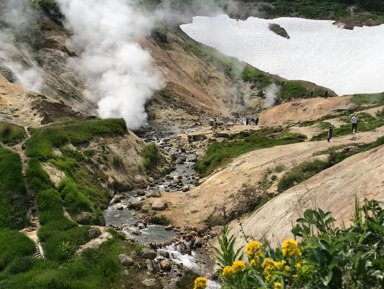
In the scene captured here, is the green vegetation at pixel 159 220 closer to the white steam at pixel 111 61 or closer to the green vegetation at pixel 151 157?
the green vegetation at pixel 151 157

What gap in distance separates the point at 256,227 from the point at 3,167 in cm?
1587

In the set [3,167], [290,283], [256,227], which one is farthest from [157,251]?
[290,283]

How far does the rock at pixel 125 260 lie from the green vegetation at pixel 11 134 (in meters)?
14.0

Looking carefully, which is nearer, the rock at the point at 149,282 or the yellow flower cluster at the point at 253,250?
the yellow flower cluster at the point at 253,250

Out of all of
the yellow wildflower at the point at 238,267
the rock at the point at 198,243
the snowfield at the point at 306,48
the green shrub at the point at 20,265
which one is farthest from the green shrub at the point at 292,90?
the yellow wildflower at the point at 238,267

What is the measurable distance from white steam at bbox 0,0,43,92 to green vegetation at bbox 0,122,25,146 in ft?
65.8

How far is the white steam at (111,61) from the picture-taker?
5778cm

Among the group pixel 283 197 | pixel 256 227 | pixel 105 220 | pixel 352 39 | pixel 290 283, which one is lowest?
pixel 105 220

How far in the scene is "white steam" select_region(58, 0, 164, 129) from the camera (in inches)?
2275

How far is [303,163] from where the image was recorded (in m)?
26.7

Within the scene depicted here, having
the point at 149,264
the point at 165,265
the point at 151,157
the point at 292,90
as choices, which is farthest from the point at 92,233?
the point at 292,90

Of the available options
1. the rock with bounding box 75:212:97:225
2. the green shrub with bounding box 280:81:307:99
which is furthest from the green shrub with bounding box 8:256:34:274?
the green shrub with bounding box 280:81:307:99

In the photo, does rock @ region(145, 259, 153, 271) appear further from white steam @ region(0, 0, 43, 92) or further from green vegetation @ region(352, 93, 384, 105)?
green vegetation @ region(352, 93, 384, 105)

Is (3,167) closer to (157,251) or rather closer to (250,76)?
(157,251)
